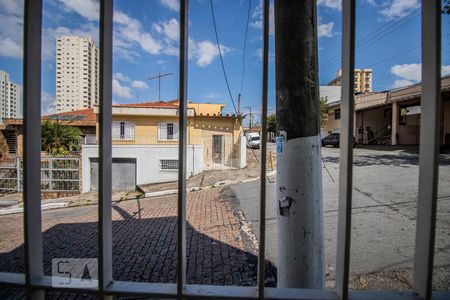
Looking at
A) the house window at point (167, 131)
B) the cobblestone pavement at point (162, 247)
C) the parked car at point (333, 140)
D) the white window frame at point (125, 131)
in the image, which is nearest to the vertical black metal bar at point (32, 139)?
the cobblestone pavement at point (162, 247)

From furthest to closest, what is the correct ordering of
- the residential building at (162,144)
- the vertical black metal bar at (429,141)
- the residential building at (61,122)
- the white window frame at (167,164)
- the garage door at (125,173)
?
the residential building at (61,122) < the white window frame at (167,164) < the residential building at (162,144) < the garage door at (125,173) < the vertical black metal bar at (429,141)

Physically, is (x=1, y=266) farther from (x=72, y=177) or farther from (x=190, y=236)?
(x=72, y=177)

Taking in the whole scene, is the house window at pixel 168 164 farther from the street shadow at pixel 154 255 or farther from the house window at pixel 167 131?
the street shadow at pixel 154 255

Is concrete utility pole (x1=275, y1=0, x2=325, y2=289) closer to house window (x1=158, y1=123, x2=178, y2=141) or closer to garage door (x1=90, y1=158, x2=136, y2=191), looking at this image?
garage door (x1=90, y1=158, x2=136, y2=191)

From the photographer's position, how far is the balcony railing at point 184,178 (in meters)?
1.07

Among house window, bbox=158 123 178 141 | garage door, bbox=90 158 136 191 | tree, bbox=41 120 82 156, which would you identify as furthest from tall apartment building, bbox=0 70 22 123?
house window, bbox=158 123 178 141

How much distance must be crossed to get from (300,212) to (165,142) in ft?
63.0

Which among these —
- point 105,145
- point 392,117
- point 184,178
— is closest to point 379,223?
point 184,178

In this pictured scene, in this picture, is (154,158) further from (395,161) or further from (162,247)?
(395,161)

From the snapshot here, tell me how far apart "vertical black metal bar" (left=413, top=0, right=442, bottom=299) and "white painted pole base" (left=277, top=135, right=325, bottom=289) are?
53 centimetres

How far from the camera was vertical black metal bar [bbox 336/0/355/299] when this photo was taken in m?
1.10

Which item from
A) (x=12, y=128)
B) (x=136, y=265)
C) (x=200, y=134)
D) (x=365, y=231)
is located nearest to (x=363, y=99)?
(x=200, y=134)

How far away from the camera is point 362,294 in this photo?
1104 mm

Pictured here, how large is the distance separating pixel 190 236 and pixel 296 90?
418cm
